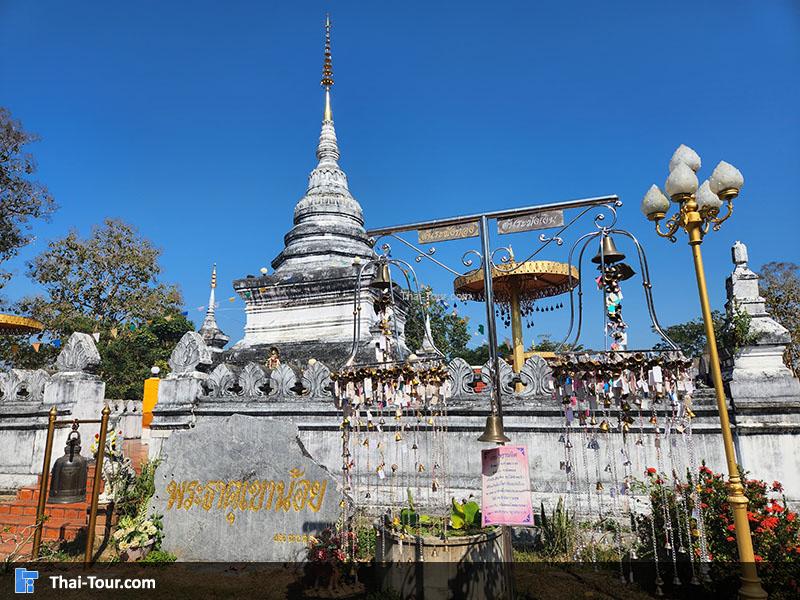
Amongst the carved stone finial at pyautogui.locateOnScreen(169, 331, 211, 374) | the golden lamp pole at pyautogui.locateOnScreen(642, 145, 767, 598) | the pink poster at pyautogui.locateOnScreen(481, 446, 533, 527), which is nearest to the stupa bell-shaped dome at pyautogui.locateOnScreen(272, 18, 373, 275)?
the carved stone finial at pyautogui.locateOnScreen(169, 331, 211, 374)

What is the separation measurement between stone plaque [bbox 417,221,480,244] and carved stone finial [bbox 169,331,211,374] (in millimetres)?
6414

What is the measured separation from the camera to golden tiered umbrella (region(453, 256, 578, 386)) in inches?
617

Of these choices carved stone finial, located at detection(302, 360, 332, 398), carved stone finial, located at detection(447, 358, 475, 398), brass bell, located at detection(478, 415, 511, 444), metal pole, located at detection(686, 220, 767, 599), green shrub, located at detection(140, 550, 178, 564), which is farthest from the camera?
carved stone finial, located at detection(302, 360, 332, 398)

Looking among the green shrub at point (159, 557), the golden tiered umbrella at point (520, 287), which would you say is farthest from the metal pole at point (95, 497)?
the golden tiered umbrella at point (520, 287)

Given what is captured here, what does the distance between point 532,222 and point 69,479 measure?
707cm

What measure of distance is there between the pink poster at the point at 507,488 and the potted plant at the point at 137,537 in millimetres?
5270

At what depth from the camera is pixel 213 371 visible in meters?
10.8

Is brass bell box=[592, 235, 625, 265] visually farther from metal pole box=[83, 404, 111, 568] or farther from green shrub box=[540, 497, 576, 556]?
metal pole box=[83, 404, 111, 568]

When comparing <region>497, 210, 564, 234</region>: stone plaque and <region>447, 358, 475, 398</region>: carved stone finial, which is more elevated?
<region>497, 210, 564, 234</region>: stone plaque

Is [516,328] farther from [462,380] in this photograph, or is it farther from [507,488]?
[507,488]

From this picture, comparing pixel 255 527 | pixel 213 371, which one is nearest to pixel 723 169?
pixel 255 527

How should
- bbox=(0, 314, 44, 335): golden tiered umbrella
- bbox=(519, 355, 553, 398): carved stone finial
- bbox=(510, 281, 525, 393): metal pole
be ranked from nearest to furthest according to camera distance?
bbox=(519, 355, 553, 398): carved stone finial, bbox=(0, 314, 44, 335): golden tiered umbrella, bbox=(510, 281, 525, 393): metal pole

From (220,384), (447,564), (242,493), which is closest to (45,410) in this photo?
(220,384)

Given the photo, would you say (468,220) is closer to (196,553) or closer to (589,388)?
(589,388)
